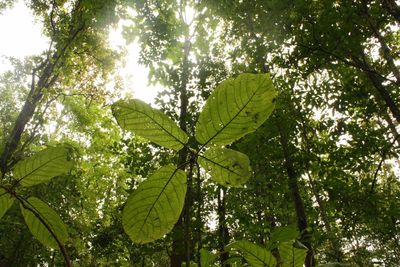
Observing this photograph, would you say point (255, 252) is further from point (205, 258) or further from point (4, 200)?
point (4, 200)

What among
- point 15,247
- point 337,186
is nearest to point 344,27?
point 337,186

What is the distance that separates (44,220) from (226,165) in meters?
0.44

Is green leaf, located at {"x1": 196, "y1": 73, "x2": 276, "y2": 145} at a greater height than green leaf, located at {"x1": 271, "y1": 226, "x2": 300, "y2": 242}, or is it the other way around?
green leaf, located at {"x1": 196, "y1": 73, "x2": 276, "y2": 145}

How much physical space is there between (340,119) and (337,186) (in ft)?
3.63

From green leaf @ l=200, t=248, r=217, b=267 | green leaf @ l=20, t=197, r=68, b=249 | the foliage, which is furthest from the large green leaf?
green leaf @ l=20, t=197, r=68, b=249

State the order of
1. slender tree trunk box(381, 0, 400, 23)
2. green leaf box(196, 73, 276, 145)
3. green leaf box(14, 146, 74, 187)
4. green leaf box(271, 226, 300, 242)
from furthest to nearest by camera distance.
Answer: slender tree trunk box(381, 0, 400, 23), green leaf box(271, 226, 300, 242), green leaf box(14, 146, 74, 187), green leaf box(196, 73, 276, 145)

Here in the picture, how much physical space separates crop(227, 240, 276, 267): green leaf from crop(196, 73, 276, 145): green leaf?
0.33m

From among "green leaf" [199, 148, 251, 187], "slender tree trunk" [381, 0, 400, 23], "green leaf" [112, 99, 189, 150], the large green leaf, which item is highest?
"slender tree trunk" [381, 0, 400, 23]

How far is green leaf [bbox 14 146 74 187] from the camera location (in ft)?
2.40

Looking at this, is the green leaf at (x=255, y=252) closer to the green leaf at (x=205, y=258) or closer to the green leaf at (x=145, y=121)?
the green leaf at (x=205, y=258)

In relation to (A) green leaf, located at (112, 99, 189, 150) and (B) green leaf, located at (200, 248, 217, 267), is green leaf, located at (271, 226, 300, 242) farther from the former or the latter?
(A) green leaf, located at (112, 99, 189, 150)

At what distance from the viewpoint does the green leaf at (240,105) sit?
2.06 feet

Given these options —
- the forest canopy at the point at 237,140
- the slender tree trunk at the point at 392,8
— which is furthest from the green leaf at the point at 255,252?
the slender tree trunk at the point at 392,8

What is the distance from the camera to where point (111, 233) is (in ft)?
24.1
